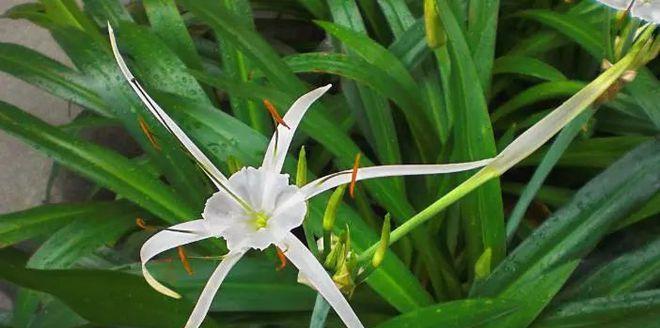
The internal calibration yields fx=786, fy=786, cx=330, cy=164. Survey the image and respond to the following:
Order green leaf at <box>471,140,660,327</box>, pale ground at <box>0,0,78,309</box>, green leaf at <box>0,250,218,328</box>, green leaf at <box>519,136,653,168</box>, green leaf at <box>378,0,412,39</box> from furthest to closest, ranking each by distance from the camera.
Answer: pale ground at <box>0,0,78,309</box>, green leaf at <box>378,0,412,39</box>, green leaf at <box>519,136,653,168</box>, green leaf at <box>471,140,660,327</box>, green leaf at <box>0,250,218,328</box>

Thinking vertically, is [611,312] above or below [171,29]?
below

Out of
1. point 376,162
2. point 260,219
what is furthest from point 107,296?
point 376,162

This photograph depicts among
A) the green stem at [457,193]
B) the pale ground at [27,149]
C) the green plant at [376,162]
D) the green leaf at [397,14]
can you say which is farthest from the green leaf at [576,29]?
the pale ground at [27,149]

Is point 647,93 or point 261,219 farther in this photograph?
point 647,93

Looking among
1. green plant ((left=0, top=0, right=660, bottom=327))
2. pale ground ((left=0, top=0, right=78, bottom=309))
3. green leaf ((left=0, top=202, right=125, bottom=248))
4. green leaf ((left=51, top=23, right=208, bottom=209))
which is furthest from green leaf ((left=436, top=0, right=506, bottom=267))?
pale ground ((left=0, top=0, right=78, bottom=309))

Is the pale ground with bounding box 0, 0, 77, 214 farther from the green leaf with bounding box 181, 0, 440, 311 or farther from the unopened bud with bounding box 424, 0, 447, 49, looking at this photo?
the unopened bud with bounding box 424, 0, 447, 49

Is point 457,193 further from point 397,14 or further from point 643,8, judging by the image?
point 397,14
